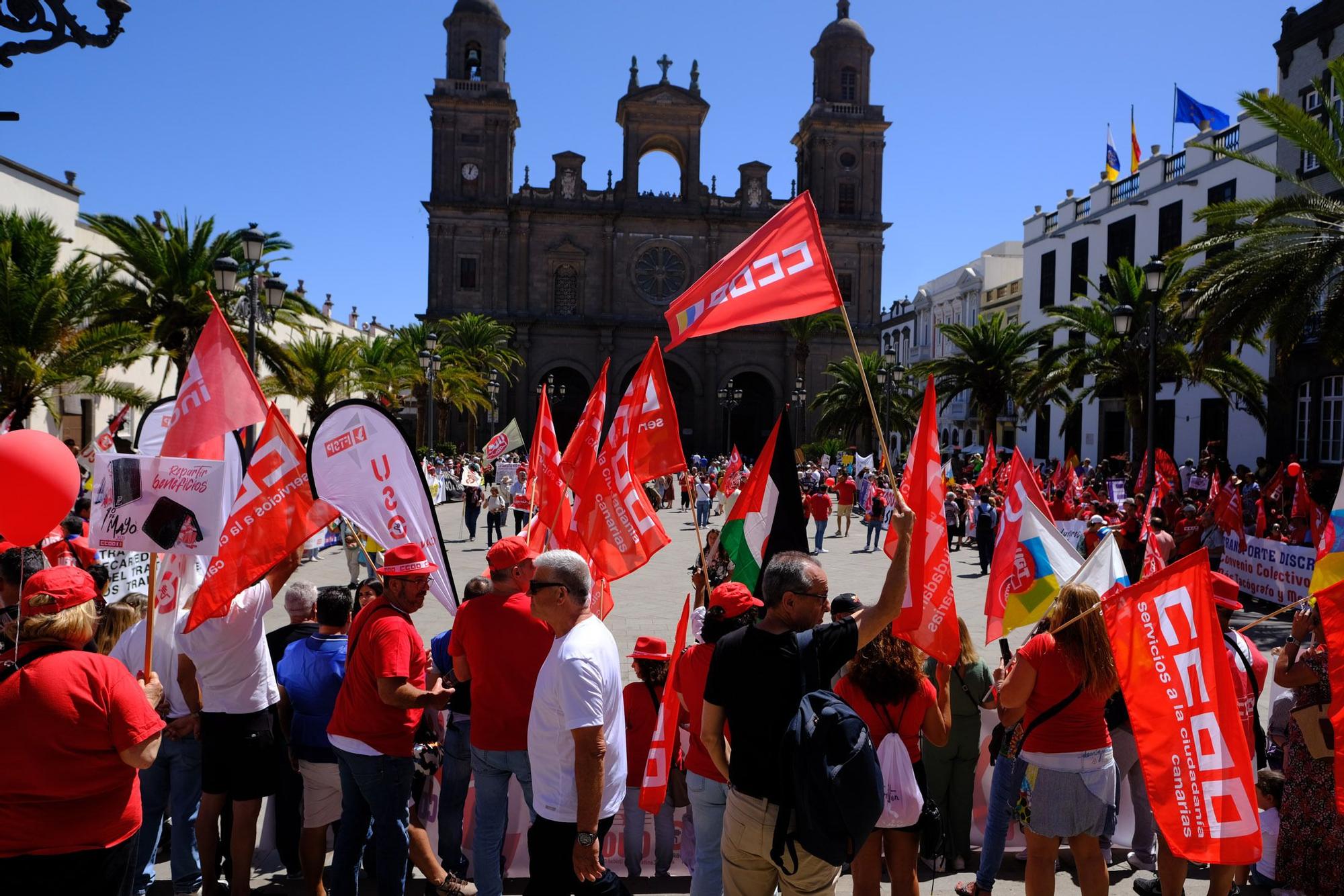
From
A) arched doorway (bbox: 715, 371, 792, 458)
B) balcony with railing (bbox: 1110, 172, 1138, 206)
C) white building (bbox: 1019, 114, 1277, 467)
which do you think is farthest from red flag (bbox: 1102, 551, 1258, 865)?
arched doorway (bbox: 715, 371, 792, 458)

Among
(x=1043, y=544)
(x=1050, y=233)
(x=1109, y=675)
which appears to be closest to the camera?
(x=1109, y=675)

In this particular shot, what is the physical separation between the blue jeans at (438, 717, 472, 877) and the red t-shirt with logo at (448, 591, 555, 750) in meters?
0.68

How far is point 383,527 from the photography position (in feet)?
17.2

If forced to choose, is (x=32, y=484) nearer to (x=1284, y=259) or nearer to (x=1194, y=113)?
(x=1284, y=259)

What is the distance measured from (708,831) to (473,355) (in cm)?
4744

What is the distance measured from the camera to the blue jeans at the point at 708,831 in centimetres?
408

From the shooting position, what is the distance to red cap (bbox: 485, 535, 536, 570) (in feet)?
14.7

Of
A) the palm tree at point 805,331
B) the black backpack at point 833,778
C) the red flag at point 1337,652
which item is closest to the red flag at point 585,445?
the black backpack at point 833,778

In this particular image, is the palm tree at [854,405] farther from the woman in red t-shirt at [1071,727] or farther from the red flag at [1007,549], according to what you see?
the woman in red t-shirt at [1071,727]

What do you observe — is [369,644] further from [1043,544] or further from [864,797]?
[1043,544]

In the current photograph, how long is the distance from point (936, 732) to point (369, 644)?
91.7 inches

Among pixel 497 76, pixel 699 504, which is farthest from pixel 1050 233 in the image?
pixel 497 76

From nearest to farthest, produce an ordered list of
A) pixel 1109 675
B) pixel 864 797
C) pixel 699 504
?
pixel 864 797, pixel 1109 675, pixel 699 504

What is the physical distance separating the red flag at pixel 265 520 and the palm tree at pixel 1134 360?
749 inches
